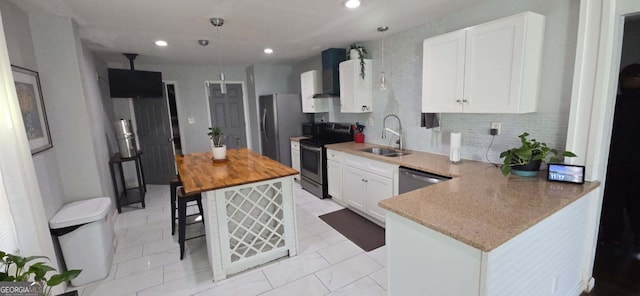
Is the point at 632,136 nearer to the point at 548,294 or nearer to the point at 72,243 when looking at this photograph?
the point at 548,294

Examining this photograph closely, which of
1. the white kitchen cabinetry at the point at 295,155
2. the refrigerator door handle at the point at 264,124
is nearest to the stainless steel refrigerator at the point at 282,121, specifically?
the refrigerator door handle at the point at 264,124

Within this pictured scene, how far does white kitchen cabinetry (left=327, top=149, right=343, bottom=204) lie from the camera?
12.3 ft

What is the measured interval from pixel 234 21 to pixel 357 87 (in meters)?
1.78

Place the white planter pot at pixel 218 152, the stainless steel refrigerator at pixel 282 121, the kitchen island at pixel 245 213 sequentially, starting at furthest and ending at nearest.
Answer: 1. the stainless steel refrigerator at pixel 282 121
2. the white planter pot at pixel 218 152
3. the kitchen island at pixel 245 213

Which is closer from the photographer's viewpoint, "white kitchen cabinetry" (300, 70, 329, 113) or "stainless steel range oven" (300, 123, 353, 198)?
"stainless steel range oven" (300, 123, 353, 198)

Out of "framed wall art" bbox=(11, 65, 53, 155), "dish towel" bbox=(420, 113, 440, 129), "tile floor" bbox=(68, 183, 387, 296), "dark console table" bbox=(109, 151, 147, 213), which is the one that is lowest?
"tile floor" bbox=(68, 183, 387, 296)

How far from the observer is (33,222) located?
1765 millimetres

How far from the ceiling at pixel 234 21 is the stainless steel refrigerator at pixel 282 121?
3.56 ft

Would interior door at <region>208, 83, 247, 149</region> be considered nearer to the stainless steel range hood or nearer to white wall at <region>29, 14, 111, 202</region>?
the stainless steel range hood

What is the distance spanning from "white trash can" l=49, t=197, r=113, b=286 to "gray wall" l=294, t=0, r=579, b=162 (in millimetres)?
3228

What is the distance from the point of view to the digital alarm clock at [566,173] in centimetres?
177

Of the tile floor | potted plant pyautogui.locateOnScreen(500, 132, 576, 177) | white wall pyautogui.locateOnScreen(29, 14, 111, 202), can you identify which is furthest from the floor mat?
white wall pyautogui.locateOnScreen(29, 14, 111, 202)

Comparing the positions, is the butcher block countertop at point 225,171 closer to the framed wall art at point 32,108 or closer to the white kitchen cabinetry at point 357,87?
the framed wall art at point 32,108

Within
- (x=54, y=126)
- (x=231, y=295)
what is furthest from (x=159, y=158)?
(x=231, y=295)
